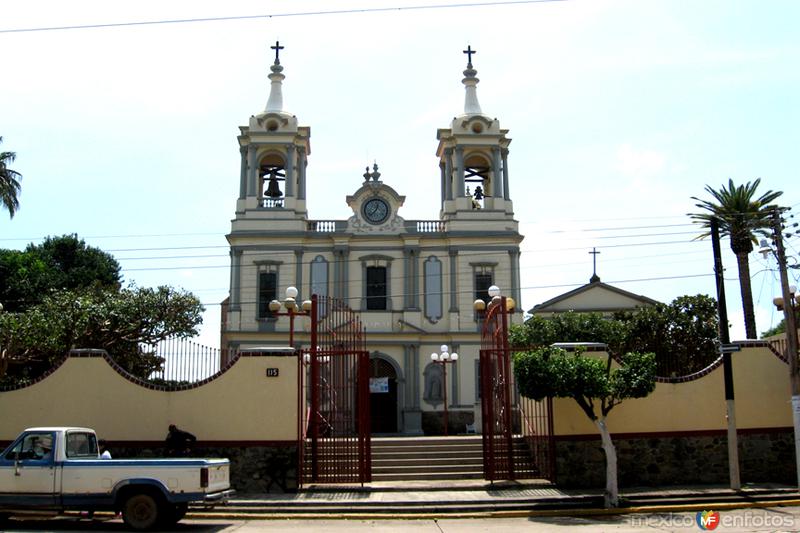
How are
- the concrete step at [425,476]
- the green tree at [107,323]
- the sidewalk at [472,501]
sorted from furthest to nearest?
the green tree at [107,323]
the concrete step at [425,476]
the sidewalk at [472,501]

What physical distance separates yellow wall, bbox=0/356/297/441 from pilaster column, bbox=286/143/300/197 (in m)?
20.7

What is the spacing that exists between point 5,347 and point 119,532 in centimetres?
1026

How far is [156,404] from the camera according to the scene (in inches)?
720

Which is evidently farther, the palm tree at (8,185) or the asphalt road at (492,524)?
the palm tree at (8,185)

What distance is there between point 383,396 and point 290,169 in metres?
11.7

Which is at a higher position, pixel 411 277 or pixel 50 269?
pixel 50 269

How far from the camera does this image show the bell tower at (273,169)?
124 feet

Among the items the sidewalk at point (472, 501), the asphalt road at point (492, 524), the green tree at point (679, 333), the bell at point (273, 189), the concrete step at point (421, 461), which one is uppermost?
the bell at point (273, 189)

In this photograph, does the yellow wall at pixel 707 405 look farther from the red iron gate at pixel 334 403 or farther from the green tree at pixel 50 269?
the green tree at pixel 50 269

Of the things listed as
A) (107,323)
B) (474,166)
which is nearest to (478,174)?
(474,166)

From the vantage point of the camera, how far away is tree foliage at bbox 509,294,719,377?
32219mm

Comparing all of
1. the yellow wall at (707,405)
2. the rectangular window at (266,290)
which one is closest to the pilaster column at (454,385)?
the rectangular window at (266,290)

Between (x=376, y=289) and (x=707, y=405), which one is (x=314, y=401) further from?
(x=376, y=289)

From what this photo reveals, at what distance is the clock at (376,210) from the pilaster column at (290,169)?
366 cm
